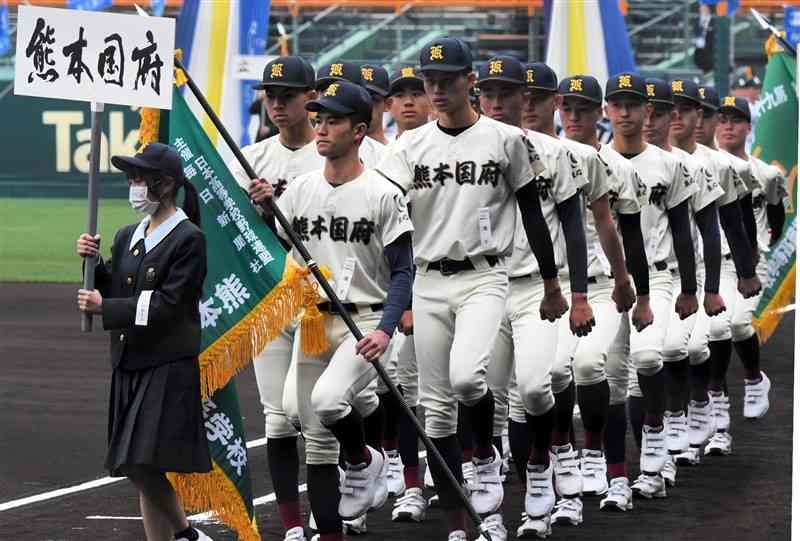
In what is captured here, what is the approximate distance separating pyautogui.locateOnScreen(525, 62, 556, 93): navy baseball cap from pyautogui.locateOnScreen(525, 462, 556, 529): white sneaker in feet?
7.13

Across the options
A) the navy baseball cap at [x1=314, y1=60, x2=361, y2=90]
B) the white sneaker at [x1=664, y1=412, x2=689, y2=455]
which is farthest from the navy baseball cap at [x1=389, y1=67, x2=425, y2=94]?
the white sneaker at [x1=664, y1=412, x2=689, y2=455]

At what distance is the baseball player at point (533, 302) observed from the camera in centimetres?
934

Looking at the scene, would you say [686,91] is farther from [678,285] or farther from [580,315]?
[580,315]

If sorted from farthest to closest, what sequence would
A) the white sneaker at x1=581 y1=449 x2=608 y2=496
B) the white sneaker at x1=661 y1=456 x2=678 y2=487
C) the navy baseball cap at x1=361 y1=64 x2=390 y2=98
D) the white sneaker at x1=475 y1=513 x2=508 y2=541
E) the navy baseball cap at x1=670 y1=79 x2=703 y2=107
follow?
the navy baseball cap at x1=670 y1=79 x2=703 y2=107, the navy baseball cap at x1=361 y1=64 x2=390 y2=98, the white sneaker at x1=661 y1=456 x2=678 y2=487, the white sneaker at x1=581 y1=449 x2=608 y2=496, the white sneaker at x1=475 y1=513 x2=508 y2=541

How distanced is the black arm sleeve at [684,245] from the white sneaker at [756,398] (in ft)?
8.70

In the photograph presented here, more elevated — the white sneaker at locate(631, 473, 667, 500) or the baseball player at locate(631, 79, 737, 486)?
the baseball player at locate(631, 79, 737, 486)

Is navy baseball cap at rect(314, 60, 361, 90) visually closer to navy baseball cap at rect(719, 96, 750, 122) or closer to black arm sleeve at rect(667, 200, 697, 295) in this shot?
black arm sleeve at rect(667, 200, 697, 295)

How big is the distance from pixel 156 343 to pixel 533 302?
2.44 meters

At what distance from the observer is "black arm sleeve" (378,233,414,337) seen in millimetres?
8297

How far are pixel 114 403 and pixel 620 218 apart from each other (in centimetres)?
379

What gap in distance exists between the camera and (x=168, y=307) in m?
7.88

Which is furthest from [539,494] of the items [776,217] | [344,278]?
[776,217]

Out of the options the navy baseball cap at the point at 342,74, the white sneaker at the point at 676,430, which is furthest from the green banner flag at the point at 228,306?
the white sneaker at the point at 676,430

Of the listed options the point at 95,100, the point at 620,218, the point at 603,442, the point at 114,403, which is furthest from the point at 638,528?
the point at 95,100
